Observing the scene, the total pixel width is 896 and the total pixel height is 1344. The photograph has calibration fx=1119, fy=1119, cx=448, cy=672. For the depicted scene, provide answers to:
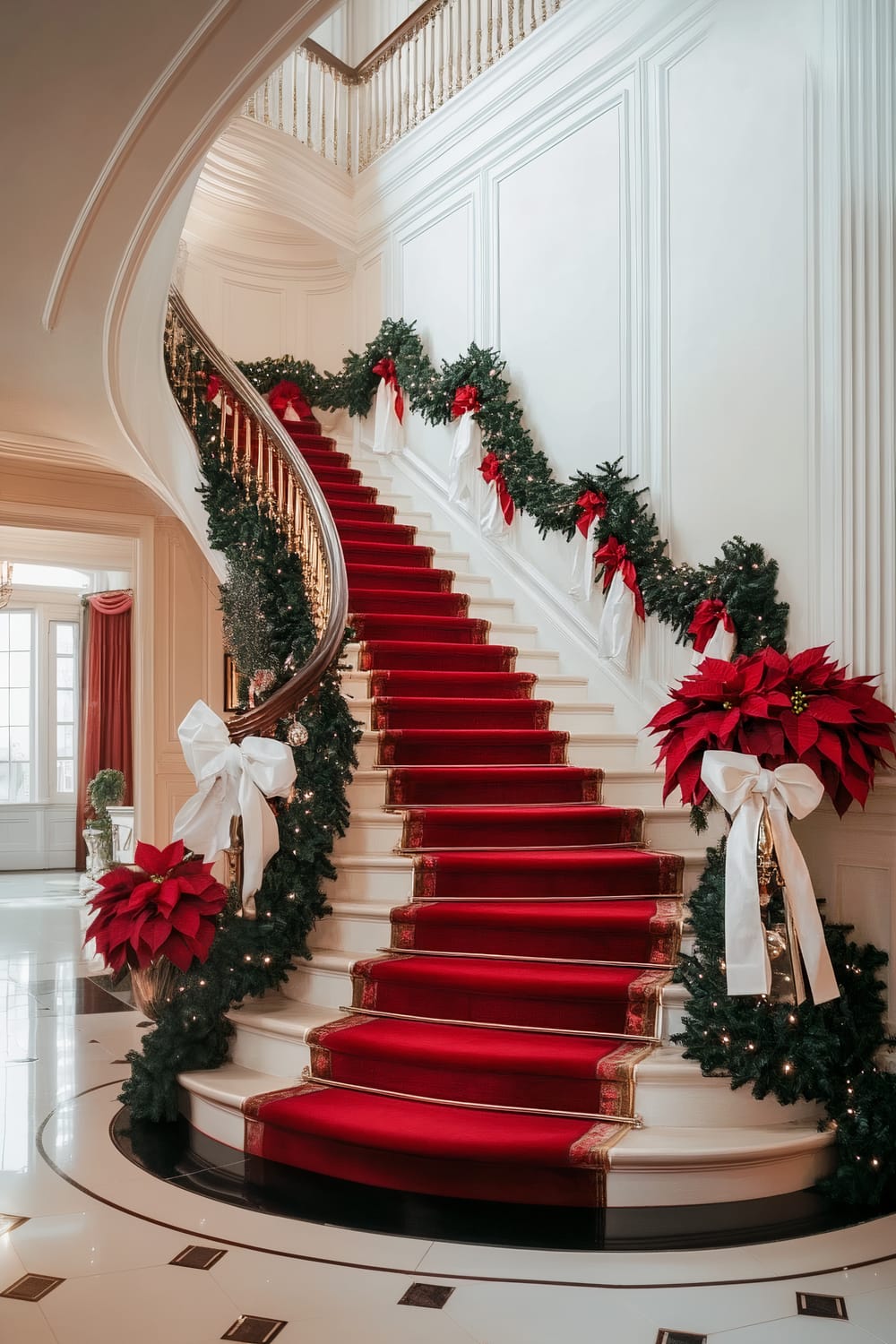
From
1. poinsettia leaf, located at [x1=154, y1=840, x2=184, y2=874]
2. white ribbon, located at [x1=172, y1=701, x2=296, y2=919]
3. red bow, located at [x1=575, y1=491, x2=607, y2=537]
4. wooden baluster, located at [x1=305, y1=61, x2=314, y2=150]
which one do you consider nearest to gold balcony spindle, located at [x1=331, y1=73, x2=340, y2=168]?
wooden baluster, located at [x1=305, y1=61, x2=314, y2=150]

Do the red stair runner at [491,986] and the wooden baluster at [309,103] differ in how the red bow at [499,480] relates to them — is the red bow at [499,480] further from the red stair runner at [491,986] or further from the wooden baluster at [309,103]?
the wooden baluster at [309,103]

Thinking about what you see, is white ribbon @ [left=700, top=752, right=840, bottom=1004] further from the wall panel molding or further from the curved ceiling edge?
the curved ceiling edge

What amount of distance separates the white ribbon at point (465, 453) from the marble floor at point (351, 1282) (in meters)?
4.97

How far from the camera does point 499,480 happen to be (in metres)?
7.21

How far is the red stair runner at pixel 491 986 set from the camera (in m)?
3.47

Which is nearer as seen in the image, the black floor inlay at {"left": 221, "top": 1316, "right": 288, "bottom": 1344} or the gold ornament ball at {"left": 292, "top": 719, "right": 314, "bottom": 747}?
the black floor inlay at {"left": 221, "top": 1316, "right": 288, "bottom": 1344}

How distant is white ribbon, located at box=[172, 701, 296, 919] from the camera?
14.1 feet

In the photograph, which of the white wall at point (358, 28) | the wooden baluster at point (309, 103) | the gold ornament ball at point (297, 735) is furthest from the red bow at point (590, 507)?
the white wall at point (358, 28)

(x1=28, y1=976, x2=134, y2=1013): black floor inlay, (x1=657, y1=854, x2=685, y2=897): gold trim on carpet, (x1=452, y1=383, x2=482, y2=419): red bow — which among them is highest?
(x1=452, y1=383, x2=482, y2=419): red bow

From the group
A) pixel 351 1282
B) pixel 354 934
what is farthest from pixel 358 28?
pixel 351 1282

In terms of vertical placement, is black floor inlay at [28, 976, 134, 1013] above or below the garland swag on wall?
below

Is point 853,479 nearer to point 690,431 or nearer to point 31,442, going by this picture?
point 690,431

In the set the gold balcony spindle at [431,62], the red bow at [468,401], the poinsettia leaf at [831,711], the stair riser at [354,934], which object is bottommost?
the stair riser at [354,934]

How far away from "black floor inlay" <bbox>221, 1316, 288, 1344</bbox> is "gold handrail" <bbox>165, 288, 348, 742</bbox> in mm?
2318
